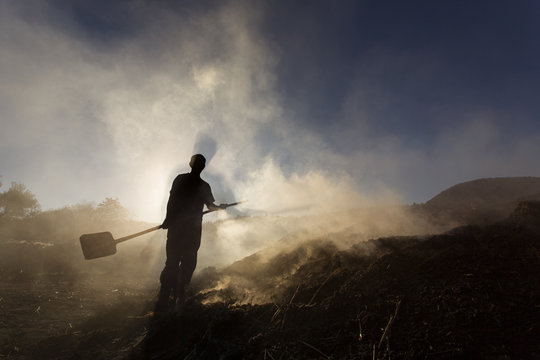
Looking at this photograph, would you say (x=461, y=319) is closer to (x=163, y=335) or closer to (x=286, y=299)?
(x=286, y=299)

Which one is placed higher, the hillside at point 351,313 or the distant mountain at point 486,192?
the distant mountain at point 486,192

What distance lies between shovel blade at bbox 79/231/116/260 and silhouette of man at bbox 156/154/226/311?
132 centimetres

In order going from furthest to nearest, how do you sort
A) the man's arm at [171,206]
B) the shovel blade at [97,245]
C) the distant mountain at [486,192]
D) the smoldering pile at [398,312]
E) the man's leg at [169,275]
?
the distant mountain at [486,192]
the shovel blade at [97,245]
the man's arm at [171,206]
the man's leg at [169,275]
the smoldering pile at [398,312]

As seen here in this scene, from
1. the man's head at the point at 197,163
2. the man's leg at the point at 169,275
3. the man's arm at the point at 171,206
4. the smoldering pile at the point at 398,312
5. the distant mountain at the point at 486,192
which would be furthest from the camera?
the distant mountain at the point at 486,192

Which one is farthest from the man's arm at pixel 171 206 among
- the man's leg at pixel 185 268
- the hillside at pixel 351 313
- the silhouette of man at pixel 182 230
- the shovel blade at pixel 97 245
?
the hillside at pixel 351 313

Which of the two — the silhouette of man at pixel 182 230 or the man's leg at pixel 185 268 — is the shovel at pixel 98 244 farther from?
the man's leg at pixel 185 268

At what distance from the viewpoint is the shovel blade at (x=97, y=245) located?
15.4 feet

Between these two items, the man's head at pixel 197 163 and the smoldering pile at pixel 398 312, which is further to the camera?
the man's head at pixel 197 163

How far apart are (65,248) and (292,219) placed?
49.8ft

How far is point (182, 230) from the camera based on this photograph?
4469 millimetres

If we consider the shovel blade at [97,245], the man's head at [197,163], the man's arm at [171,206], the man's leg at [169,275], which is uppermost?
the man's head at [197,163]

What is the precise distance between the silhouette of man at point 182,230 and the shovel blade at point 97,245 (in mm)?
1319

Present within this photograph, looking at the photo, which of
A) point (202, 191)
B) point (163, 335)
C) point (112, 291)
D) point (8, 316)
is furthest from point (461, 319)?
point (112, 291)

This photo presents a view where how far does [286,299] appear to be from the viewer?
407 centimetres
